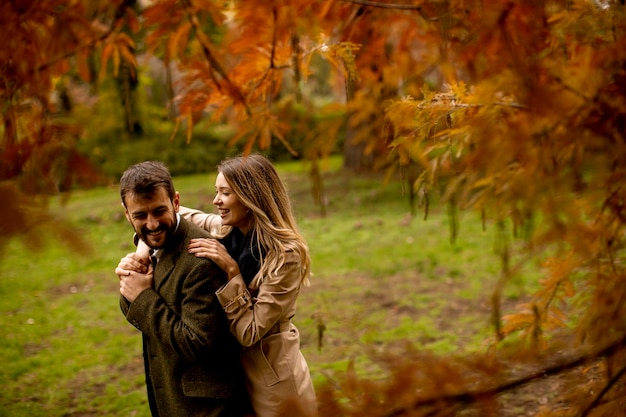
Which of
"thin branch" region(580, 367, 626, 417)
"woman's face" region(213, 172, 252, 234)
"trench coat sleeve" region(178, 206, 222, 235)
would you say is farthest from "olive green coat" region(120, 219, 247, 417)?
"thin branch" region(580, 367, 626, 417)

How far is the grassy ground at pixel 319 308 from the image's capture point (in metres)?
5.21

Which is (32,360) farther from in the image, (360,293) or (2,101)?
(2,101)

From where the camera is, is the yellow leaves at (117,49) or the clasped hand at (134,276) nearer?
the yellow leaves at (117,49)

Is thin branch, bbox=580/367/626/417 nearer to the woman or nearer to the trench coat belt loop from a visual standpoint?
the woman

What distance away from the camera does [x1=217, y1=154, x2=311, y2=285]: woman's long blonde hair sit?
247cm

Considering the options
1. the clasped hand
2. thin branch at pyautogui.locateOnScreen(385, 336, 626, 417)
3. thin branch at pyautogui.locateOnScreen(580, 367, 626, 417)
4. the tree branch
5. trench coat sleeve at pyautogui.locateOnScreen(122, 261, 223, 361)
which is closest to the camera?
thin branch at pyautogui.locateOnScreen(385, 336, 626, 417)

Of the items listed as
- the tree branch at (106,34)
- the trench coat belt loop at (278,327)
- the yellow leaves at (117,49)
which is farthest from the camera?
the trench coat belt loop at (278,327)

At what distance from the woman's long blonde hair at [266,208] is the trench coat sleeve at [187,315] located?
0.23m

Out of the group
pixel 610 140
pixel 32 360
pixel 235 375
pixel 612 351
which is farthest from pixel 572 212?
pixel 32 360

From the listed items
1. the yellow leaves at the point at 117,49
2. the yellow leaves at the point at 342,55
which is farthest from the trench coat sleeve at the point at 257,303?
the yellow leaves at the point at 117,49

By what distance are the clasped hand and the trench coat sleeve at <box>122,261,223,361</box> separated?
0.04 m

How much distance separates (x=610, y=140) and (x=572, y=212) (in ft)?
0.72

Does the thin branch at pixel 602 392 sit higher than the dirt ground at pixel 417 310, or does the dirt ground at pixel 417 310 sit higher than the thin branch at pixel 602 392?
the thin branch at pixel 602 392

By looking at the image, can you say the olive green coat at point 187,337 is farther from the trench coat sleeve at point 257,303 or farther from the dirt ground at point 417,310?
the dirt ground at point 417,310
